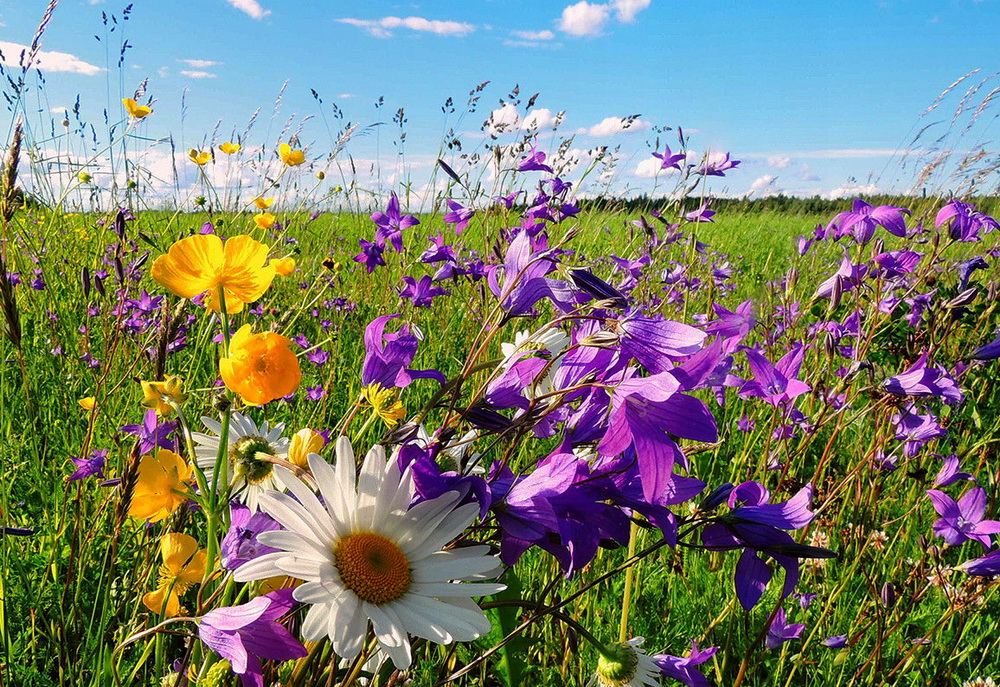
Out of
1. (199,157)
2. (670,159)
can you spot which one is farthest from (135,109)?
(670,159)

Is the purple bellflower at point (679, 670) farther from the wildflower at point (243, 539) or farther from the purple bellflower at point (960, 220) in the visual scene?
the purple bellflower at point (960, 220)

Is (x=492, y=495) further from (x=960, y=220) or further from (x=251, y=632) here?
(x=960, y=220)

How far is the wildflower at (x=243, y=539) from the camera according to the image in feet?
2.18

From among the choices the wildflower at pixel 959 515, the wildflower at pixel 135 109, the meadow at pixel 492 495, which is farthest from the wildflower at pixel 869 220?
the wildflower at pixel 135 109

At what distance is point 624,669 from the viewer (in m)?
0.87

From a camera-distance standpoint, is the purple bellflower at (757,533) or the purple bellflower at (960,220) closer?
the purple bellflower at (757,533)

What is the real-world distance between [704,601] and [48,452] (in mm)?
2062

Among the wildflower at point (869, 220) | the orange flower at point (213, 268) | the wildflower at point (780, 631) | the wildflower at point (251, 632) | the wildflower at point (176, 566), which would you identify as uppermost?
the wildflower at point (869, 220)

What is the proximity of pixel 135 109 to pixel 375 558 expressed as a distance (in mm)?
3124

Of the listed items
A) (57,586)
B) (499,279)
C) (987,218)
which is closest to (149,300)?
(57,586)

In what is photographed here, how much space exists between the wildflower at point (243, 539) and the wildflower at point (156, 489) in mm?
105

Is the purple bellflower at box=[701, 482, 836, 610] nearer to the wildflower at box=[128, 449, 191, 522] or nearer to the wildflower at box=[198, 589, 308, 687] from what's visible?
the wildflower at box=[198, 589, 308, 687]

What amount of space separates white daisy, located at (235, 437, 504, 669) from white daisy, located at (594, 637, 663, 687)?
0.37 meters

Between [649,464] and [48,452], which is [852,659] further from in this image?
[48,452]
